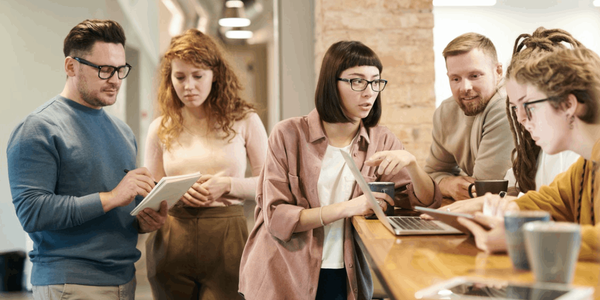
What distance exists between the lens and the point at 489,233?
99 cm

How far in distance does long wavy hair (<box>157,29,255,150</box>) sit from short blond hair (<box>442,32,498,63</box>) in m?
1.05

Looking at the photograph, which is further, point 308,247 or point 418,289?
point 308,247

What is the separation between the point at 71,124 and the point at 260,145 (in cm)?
93

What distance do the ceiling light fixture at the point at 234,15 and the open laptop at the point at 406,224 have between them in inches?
80.7

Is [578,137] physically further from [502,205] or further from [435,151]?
[435,151]

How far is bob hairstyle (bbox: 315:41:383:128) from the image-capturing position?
187 cm

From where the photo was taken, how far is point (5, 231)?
306cm

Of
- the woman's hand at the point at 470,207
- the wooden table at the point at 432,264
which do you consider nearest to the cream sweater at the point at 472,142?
the woman's hand at the point at 470,207

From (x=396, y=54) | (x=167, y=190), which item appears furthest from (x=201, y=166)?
(x=396, y=54)

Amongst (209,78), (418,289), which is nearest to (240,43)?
(209,78)

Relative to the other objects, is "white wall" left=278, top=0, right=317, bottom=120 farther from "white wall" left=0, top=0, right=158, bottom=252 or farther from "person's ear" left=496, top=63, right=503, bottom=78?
"person's ear" left=496, top=63, right=503, bottom=78

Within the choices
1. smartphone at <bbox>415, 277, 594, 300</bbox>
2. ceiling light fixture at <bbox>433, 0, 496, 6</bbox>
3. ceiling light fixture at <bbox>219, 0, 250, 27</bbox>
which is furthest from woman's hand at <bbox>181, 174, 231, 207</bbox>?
ceiling light fixture at <bbox>433, 0, 496, 6</bbox>

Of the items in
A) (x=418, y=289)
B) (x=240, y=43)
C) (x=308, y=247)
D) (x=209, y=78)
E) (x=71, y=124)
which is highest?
(x=240, y=43)

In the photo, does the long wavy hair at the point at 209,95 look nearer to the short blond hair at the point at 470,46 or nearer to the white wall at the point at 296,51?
the white wall at the point at 296,51
